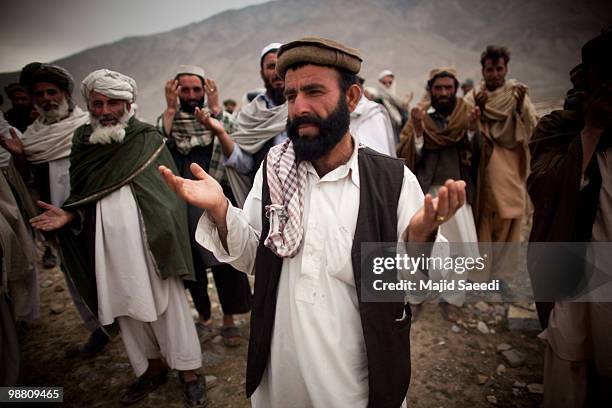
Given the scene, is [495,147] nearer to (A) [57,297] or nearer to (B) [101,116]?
(B) [101,116]

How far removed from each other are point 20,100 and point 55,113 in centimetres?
264

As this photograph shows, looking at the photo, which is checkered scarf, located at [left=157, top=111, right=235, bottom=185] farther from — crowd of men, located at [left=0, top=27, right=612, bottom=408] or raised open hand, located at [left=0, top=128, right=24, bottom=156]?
raised open hand, located at [left=0, top=128, right=24, bottom=156]

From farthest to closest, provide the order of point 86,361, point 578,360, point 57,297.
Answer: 1. point 57,297
2. point 86,361
3. point 578,360

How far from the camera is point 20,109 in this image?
4.79 metres

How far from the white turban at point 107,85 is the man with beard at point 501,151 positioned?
369cm

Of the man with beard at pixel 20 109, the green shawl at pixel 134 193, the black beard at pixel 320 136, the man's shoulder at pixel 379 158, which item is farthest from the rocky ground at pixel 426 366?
the man with beard at pixel 20 109

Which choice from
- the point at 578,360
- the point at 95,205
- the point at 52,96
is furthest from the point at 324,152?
the point at 52,96

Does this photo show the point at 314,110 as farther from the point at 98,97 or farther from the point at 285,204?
the point at 98,97

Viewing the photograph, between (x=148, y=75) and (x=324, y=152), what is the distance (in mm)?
12988

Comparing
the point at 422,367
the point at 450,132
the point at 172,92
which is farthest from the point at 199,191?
the point at 450,132

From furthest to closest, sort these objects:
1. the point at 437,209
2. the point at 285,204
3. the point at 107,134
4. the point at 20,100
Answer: the point at 20,100 → the point at 107,134 → the point at 285,204 → the point at 437,209

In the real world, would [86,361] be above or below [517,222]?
below

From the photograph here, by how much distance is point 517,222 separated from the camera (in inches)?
154

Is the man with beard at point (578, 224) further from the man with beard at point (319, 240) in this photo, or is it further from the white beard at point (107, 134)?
the white beard at point (107, 134)
